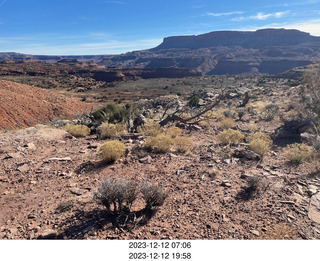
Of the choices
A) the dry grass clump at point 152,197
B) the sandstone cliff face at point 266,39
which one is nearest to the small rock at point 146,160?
the dry grass clump at point 152,197

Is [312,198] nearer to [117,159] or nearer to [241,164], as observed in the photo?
[241,164]

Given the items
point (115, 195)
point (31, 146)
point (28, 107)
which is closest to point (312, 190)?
point (115, 195)

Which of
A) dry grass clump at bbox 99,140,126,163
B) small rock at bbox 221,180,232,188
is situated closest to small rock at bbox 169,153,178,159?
dry grass clump at bbox 99,140,126,163

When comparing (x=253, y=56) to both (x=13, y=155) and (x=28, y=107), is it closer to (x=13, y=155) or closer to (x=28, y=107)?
(x=28, y=107)

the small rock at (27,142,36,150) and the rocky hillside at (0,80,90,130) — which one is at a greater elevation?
the small rock at (27,142,36,150)

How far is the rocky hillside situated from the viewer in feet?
66.3

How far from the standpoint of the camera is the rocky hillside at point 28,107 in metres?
20.2

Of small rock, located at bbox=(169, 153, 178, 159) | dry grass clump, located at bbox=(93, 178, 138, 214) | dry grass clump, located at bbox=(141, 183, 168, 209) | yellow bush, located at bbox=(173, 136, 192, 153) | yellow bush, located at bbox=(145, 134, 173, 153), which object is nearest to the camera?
dry grass clump, located at bbox=(93, 178, 138, 214)

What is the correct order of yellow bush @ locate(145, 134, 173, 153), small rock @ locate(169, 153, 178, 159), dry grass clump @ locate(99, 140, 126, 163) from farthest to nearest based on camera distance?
yellow bush @ locate(145, 134, 173, 153) < small rock @ locate(169, 153, 178, 159) < dry grass clump @ locate(99, 140, 126, 163)

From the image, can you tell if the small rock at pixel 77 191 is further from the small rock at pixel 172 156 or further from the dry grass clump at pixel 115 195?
the small rock at pixel 172 156

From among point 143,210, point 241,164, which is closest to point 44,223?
point 143,210

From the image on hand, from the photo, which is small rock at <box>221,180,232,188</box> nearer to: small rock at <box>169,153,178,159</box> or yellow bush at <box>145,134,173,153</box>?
small rock at <box>169,153,178,159</box>

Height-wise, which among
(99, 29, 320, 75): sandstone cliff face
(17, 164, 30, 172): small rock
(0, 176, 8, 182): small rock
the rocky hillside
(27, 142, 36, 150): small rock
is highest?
(99, 29, 320, 75): sandstone cliff face

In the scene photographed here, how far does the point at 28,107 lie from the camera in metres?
23.1
